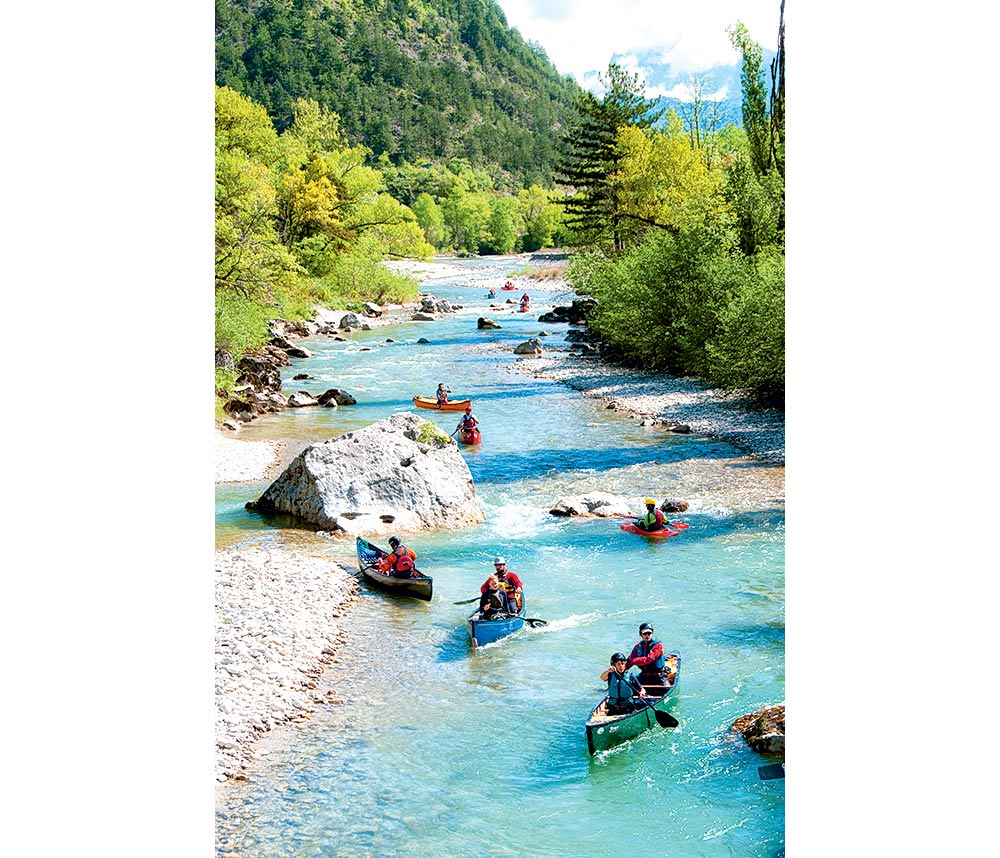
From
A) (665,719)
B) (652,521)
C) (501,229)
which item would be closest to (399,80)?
(501,229)

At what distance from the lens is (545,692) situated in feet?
30.1

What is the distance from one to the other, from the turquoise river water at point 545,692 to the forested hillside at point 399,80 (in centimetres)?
7798

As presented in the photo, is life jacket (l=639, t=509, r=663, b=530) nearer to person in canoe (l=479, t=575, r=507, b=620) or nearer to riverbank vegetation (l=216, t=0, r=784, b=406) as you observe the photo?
person in canoe (l=479, t=575, r=507, b=620)

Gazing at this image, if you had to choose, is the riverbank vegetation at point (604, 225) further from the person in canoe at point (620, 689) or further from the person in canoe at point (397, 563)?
the person in canoe at point (620, 689)

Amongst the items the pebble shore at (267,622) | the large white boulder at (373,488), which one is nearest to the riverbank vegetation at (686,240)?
the pebble shore at (267,622)

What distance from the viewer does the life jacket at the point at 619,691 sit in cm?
828

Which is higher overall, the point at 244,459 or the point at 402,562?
the point at 244,459

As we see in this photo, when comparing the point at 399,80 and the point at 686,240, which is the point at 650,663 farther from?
the point at 399,80

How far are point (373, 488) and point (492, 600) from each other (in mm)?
4465

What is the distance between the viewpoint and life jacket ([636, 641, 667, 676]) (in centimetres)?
878

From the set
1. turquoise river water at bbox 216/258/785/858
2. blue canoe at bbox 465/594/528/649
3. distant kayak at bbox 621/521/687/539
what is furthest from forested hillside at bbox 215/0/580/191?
blue canoe at bbox 465/594/528/649
